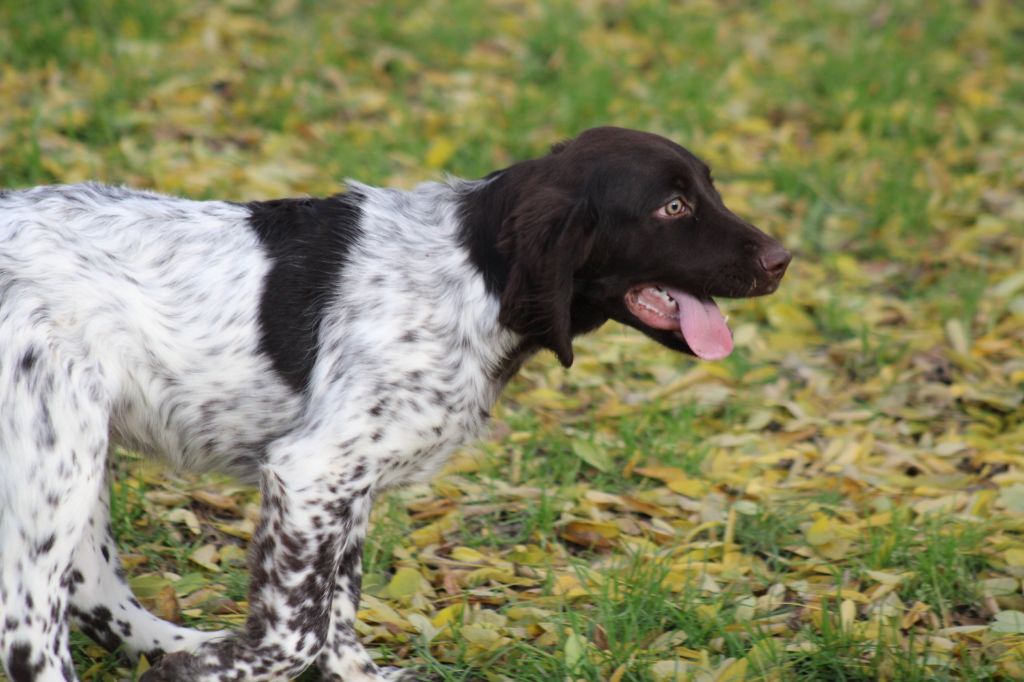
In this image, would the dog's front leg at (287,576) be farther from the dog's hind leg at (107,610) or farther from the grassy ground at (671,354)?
the grassy ground at (671,354)

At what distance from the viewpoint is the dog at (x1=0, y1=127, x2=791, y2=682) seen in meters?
3.22

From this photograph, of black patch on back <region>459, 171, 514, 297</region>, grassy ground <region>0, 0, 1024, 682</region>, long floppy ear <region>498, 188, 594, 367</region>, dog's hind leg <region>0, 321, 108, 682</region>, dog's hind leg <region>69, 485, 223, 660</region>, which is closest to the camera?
dog's hind leg <region>0, 321, 108, 682</region>

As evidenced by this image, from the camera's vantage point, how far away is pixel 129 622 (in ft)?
12.2

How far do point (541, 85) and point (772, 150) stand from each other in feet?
4.80

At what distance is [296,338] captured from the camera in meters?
3.52

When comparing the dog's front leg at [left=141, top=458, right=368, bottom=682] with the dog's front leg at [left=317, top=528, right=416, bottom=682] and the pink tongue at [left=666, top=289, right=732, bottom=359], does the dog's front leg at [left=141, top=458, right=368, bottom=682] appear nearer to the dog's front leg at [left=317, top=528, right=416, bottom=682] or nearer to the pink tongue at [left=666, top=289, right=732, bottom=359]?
the dog's front leg at [left=317, top=528, right=416, bottom=682]

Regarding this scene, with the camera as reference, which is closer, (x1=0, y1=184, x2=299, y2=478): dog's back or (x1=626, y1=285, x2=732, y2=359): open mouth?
(x1=0, y1=184, x2=299, y2=478): dog's back

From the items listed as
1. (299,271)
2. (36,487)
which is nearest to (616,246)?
(299,271)

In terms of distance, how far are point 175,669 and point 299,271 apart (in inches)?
42.5

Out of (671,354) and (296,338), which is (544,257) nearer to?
(296,338)

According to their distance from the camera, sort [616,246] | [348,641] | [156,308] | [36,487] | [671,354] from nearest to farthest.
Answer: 1. [36,487]
2. [156,308]
3. [616,246]
4. [348,641]
5. [671,354]

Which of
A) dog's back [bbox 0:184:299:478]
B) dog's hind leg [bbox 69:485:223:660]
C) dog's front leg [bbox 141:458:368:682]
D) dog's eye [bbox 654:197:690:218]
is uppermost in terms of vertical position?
dog's eye [bbox 654:197:690:218]

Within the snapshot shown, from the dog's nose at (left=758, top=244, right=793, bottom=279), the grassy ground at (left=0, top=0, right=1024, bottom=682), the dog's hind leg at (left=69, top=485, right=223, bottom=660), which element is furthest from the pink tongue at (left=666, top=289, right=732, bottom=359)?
the dog's hind leg at (left=69, top=485, right=223, bottom=660)

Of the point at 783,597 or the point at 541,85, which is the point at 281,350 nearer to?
the point at 783,597
